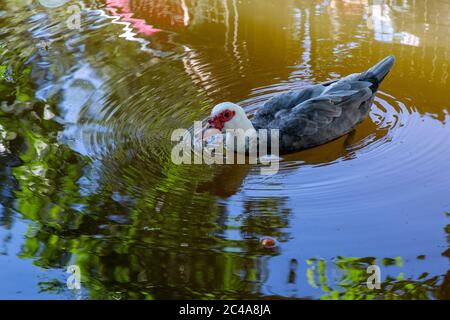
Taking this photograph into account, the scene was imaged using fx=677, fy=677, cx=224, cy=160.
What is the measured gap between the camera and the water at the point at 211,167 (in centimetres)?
463

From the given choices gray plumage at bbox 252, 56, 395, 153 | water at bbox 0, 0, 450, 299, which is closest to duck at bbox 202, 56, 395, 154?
gray plumage at bbox 252, 56, 395, 153

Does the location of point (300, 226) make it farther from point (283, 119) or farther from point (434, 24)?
point (434, 24)

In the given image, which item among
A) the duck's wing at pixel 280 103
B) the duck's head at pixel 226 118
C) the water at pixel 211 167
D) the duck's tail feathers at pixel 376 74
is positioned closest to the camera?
the water at pixel 211 167

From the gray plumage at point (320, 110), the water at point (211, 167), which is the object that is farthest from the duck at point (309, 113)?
the water at point (211, 167)

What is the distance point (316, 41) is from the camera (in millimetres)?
8250

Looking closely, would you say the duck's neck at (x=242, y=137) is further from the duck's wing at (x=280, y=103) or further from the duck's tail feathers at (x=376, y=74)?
the duck's tail feathers at (x=376, y=74)

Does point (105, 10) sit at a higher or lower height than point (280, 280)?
higher

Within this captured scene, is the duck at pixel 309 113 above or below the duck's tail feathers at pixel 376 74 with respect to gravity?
below

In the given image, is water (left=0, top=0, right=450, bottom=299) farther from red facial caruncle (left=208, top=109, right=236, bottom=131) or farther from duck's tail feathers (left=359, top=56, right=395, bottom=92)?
red facial caruncle (left=208, top=109, right=236, bottom=131)

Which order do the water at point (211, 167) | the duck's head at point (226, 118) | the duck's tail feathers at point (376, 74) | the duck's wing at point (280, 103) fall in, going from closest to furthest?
the water at point (211, 167), the duck's head at point (226, 118), the duck's wing at point (280, 103), the duck's tail feathers at point (376, 74)

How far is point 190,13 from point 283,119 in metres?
3.56

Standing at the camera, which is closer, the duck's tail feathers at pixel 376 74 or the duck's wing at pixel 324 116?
the duck's wing at pixel 324 116

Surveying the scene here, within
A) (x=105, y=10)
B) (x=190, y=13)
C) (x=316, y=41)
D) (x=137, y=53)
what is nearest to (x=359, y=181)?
(x=316, y=41)
